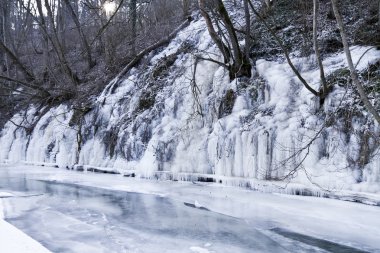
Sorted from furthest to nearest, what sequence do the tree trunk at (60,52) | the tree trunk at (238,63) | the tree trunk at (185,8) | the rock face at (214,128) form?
the tree trunk at (185,8) < the tree trunk at (60,52) < the tree trunk at (238,63) < the rock face at (214,128)

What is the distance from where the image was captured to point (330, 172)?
584 cm

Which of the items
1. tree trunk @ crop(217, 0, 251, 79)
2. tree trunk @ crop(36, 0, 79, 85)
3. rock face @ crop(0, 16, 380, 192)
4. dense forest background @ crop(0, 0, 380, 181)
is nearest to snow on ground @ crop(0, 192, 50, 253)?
rock face @ crop(0, 16, 380, 192)

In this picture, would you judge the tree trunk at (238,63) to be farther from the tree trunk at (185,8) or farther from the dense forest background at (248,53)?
the tree trunk at (185,8)

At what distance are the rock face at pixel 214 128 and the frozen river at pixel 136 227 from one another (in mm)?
1588

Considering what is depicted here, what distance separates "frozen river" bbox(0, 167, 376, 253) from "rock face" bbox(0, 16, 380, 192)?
1.59 meters

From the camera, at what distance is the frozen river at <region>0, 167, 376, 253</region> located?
4.02 metres

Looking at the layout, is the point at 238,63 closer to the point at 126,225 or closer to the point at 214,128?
the point at 214,128

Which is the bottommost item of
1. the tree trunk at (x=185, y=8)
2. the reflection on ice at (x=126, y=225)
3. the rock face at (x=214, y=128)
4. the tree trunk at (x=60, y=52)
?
the reflection on ice at (x=126, y=225)

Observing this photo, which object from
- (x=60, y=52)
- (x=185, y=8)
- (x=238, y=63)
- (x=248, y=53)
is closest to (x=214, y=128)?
(x=238, y=63)

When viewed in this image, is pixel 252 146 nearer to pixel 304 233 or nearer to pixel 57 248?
pixel 304 233

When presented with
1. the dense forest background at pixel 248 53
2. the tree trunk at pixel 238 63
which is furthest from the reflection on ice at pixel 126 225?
the tree trunk at pixel 238 63

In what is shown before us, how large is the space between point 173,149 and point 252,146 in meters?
2.05

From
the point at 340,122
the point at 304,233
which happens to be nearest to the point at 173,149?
the point at 340,122

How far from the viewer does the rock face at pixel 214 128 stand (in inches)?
236
